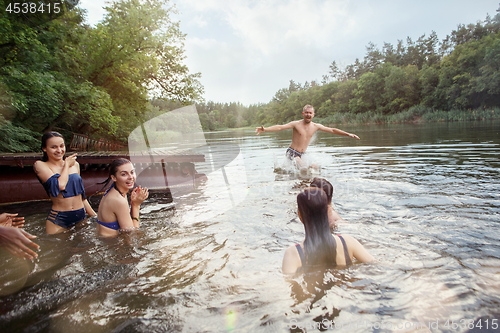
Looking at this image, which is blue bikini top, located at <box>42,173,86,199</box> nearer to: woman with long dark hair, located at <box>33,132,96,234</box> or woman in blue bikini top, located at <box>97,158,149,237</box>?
woman with long dark hair, located at <box>33,132,96,234</box>

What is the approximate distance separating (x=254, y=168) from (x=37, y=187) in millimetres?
7367

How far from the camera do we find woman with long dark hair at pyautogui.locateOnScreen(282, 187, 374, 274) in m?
2.86

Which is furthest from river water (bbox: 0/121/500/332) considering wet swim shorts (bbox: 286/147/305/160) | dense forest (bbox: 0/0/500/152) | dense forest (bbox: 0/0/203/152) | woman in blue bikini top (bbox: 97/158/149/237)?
dense forest (bbox: 0/0/203/152)

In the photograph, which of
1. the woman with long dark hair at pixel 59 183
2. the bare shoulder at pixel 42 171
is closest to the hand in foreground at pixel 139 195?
the woman with long dark hair at pixel 59 183

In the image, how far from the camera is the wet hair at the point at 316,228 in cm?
285

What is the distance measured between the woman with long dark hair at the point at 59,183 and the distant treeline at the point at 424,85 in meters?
15.6

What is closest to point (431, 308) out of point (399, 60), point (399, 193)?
point (399, 193)

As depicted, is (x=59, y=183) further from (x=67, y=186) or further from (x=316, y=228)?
(x=316, y=228)

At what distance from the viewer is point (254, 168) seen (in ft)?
38.0

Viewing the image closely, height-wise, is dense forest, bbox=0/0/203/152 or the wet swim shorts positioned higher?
dense forest, bbox=0/0/203/152

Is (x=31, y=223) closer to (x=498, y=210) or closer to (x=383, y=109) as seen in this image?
(x=498, y=210)

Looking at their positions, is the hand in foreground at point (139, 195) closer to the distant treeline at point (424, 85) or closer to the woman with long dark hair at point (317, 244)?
the woman with long dark hair at point (317, 244)

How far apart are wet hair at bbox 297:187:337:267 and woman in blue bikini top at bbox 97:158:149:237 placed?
2715mm

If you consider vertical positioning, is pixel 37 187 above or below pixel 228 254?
above
